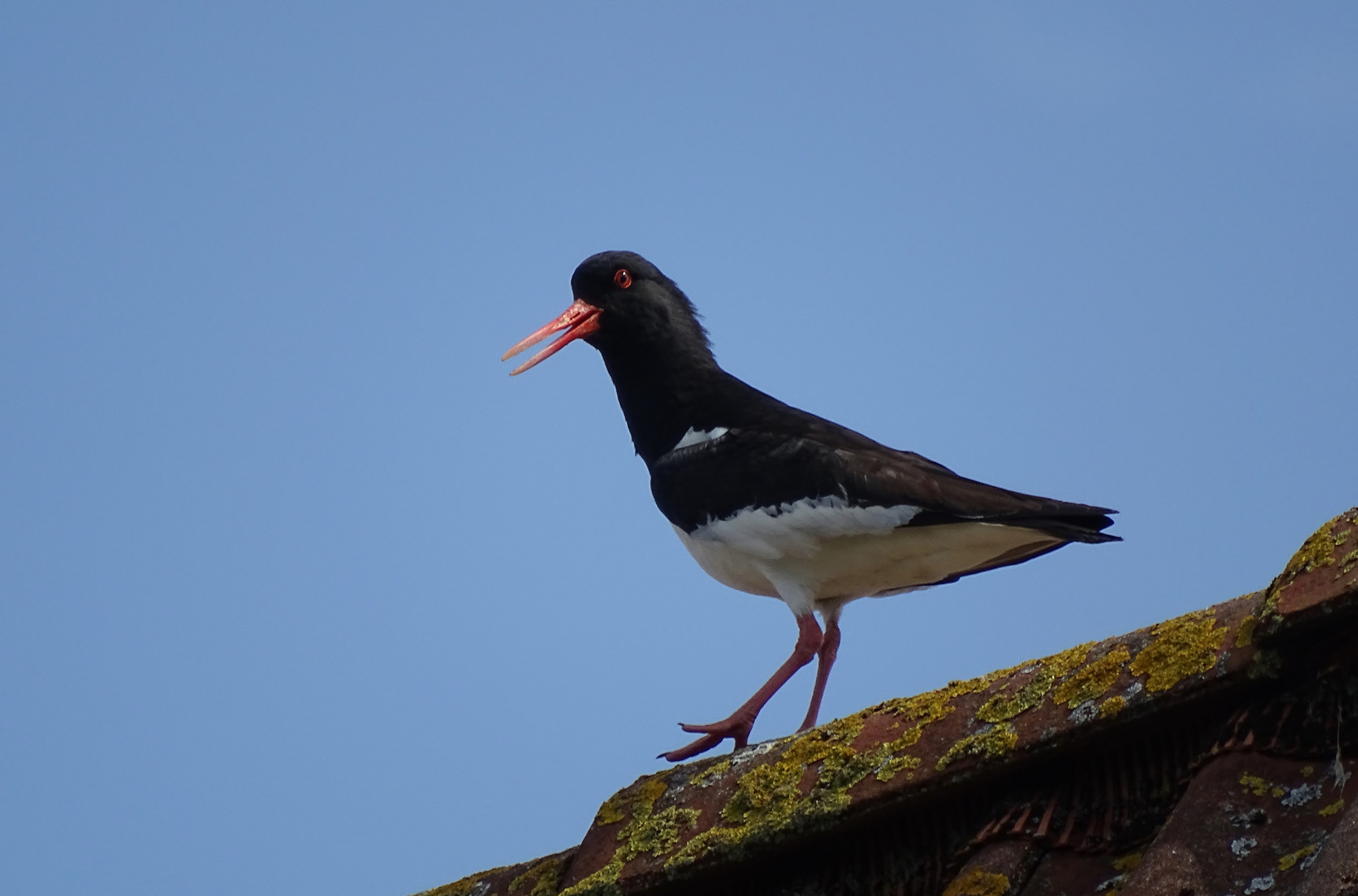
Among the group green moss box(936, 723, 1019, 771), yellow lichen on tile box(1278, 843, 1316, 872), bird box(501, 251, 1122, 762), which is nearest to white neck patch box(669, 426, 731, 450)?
bird box(501, 251, 1122, 762)

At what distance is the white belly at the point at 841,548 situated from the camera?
628cm

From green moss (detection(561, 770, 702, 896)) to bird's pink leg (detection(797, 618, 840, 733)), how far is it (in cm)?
279

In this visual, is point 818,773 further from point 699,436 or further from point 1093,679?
point 699,436

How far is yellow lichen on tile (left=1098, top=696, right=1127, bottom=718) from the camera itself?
3.04 metres

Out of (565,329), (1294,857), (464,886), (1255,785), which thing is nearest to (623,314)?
(565,329)

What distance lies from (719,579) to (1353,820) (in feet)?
15.5

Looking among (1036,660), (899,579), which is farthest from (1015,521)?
(1036,660)

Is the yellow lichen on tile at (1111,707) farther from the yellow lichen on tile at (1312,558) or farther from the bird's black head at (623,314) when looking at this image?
the bird's black head at (623,314)

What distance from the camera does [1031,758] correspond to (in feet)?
10.3

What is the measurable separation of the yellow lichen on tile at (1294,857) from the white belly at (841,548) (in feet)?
11.7

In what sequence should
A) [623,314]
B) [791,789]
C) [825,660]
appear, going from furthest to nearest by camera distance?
[623,314] → [825,660] → [791,789]

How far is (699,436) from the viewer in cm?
731

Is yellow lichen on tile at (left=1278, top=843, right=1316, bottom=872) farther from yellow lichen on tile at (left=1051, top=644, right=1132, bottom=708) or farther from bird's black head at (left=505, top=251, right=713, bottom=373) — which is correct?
bird's black head at (left=505, top=251, right=713, bottom=373)

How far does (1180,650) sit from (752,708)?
3.19 m
